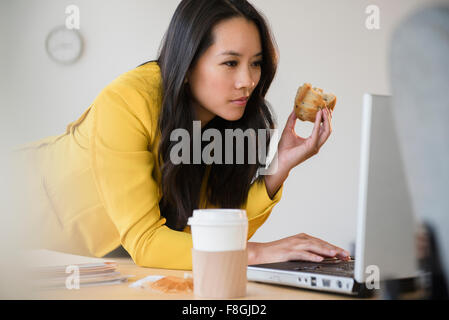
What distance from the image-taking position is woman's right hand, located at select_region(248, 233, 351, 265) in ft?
3.04

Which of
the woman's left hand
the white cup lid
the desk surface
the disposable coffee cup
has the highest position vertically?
the woman's left hand

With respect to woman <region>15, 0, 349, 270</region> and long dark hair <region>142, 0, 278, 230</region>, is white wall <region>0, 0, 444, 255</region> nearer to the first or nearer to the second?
woman <region>15, 0, 349, 270</region>

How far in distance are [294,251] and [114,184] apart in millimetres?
465

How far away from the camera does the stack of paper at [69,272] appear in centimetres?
77

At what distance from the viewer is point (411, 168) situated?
11.8 inches

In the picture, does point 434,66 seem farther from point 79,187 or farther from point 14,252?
point 79,187

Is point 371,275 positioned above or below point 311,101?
below

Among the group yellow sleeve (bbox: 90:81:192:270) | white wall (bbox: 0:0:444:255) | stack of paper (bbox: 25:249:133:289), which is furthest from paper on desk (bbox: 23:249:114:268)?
white wall (bbox: 0:0:444:255)

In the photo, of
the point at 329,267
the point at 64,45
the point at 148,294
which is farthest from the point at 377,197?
the point at 64,45

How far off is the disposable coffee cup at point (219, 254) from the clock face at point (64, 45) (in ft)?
9.81

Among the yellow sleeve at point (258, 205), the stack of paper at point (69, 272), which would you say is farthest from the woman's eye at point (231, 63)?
the stack of paper at point (69, 272)

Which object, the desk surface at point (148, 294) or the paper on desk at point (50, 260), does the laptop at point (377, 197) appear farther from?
the paper on desk at point (50, 260)
